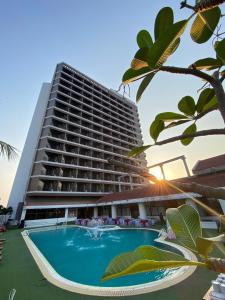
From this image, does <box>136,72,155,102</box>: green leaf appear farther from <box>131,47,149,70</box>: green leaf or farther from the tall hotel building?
the tall hotel building

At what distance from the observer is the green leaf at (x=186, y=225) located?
21.5 inches

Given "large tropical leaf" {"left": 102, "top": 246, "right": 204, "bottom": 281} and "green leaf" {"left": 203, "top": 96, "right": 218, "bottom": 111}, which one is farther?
"green leaf" {"left": 203, "top": 96, "right": 218, "bottom": 111}

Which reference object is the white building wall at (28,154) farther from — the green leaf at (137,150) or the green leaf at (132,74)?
the green leaf at (132,74)

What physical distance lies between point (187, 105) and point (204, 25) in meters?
0.36

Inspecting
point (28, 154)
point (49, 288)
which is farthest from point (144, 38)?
point (28, 154)

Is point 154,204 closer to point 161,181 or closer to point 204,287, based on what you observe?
point 204,287

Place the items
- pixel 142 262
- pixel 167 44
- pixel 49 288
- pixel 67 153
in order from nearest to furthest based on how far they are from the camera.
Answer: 1. pixel 142 262
2. pixel 167 44
3. pixel 49 288
4. pixel 67 153

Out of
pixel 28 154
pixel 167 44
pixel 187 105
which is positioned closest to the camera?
pixel 167 44

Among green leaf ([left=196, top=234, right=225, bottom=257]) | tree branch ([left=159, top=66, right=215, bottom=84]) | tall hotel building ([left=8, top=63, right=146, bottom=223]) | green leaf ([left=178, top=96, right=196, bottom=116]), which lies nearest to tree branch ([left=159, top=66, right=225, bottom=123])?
tree branch ([left=159, top=66, right=215, bottom=84])

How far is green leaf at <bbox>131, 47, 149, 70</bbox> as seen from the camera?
0.76 meters

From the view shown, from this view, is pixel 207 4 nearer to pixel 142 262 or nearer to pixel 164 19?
pixel 164 19

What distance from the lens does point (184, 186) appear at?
0.55m

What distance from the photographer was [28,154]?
98.1 ft

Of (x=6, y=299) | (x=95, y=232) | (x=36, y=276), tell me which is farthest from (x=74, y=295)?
(x=95, y=232)
